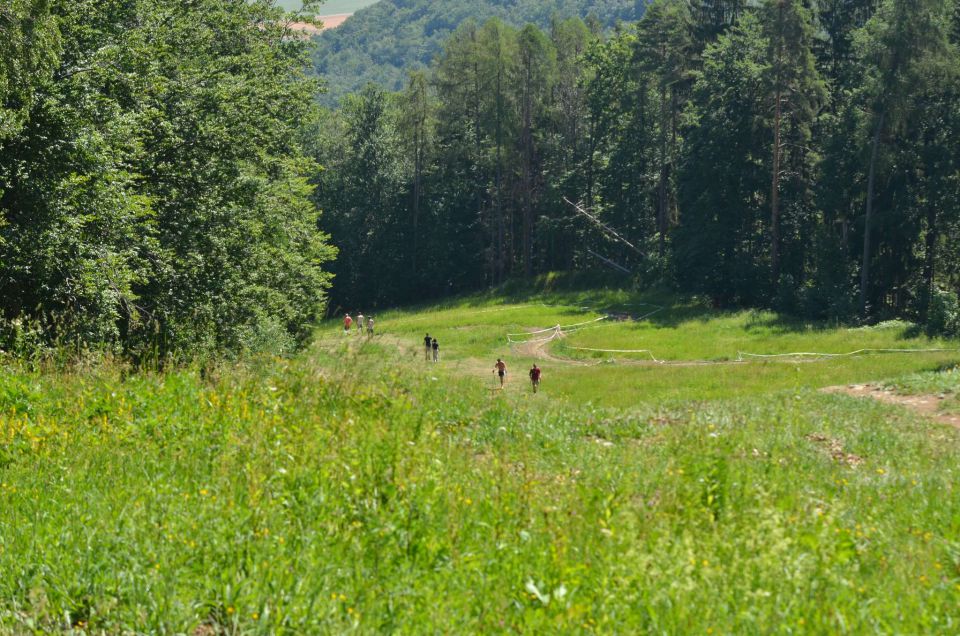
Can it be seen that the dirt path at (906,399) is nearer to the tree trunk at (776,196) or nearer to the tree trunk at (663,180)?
the tree trunk at (776,196)

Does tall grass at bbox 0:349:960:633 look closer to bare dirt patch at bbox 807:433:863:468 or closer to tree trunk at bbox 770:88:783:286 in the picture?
bare dirt patch at bbox 807:433:863:468

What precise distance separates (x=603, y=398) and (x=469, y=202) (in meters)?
59.9

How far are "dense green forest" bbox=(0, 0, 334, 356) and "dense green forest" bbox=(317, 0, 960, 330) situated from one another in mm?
31955

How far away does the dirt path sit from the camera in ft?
63.9

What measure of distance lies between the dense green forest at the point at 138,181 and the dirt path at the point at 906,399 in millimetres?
15907

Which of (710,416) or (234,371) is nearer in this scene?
(234,371)

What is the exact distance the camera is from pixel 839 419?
15805 mm

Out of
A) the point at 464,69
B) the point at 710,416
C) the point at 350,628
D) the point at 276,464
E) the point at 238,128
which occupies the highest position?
the point at 464,69

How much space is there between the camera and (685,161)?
60906 millimetres

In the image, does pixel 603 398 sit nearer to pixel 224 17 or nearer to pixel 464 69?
pixel 224 17

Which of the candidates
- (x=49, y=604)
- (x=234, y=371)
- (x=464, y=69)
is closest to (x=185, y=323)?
(x=234, y=371)

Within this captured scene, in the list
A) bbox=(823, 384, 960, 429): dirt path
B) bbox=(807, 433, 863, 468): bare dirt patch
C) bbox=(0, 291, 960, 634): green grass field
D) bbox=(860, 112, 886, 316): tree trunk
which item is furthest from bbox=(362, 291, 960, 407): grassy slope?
bbox=(0, 291, 960, 634): green grass field

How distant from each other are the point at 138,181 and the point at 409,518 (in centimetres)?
1648

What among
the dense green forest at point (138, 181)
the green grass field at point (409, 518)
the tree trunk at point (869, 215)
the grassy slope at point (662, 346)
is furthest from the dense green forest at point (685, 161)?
the green grass field at point (409, 518)
